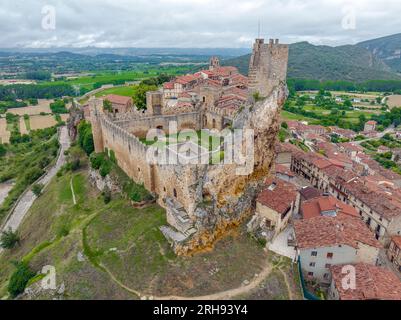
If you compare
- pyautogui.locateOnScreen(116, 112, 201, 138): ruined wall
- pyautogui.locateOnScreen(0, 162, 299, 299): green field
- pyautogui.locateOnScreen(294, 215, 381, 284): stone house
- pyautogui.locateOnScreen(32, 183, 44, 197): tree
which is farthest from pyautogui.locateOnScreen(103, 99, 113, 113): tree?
pyautogui.locateOnScreen(294, 215, 381, 284): stone house

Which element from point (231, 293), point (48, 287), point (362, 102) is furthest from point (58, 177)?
point (362, 102)

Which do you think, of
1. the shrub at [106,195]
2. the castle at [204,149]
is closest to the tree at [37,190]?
the castle at [204,149]

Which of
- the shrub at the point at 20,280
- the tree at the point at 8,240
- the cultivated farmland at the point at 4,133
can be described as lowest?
the cultivated farmland at the point at 4,133

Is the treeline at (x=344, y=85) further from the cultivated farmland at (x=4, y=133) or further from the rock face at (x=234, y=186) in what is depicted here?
the rock face at (x=234, y=186)

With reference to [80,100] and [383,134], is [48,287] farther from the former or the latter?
[383,134]

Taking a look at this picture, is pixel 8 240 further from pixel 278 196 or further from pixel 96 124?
pixel 278 196

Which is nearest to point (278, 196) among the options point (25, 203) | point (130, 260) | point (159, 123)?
point (130, 260)
